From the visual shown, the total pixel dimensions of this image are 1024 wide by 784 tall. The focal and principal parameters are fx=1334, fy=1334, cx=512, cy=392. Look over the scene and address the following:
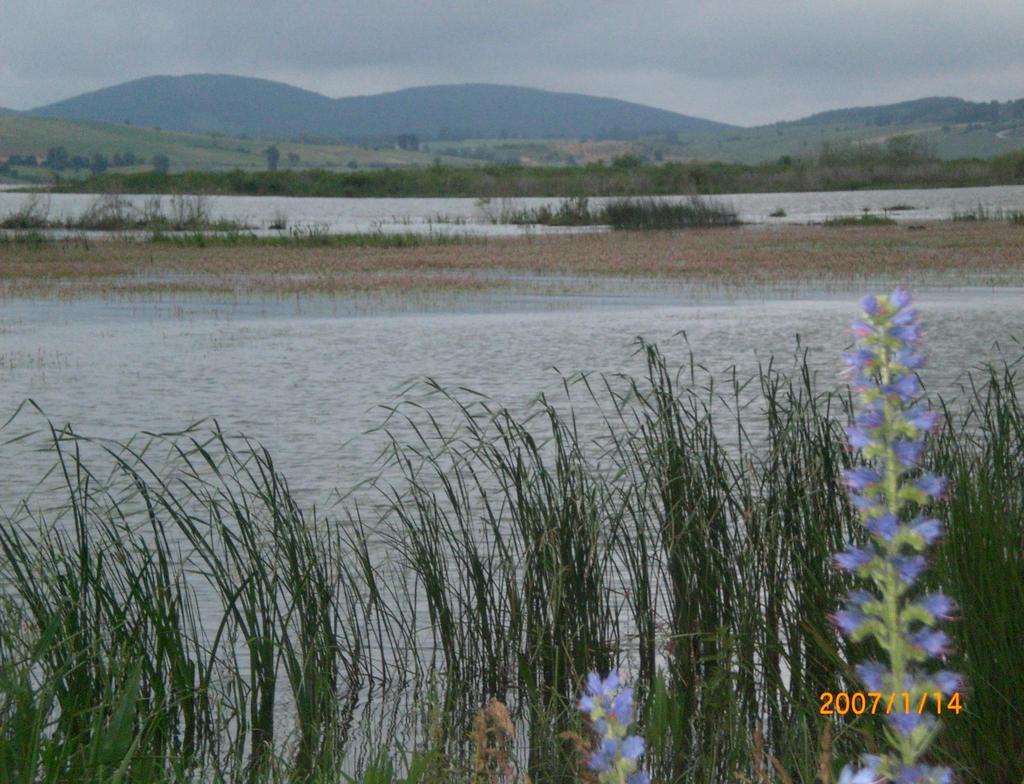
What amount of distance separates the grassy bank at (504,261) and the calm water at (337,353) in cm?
232

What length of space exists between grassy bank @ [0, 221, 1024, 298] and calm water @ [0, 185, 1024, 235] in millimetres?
6558

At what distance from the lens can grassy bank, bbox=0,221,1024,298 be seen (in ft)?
65.9

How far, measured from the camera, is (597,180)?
67.0m

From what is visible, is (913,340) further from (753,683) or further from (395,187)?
(395,187)

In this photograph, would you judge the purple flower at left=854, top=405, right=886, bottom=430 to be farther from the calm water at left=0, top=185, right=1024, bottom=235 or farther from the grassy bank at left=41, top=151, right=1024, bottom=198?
the grassy bank at left=41, top=151, right=1024, bottom=198

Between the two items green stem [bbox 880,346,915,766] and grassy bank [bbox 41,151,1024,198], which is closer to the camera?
green stem [bbox 880,346,915,766]

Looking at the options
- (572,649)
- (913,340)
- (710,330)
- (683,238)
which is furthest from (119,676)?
(683,238)

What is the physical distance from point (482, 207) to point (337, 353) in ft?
125

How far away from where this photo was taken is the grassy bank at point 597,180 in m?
63.9

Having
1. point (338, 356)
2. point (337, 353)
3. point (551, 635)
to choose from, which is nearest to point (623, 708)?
point (551, 635)

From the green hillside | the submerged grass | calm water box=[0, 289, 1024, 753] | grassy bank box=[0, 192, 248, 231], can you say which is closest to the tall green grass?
calm water box=[0, 289, 1024, 753]

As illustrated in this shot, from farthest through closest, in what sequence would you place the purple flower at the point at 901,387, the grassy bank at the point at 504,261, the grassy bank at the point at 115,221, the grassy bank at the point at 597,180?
the grassy bank at the point at 597,180 < the grassy bank at the point at 115,221 < the grassy bank at the point at 504,261 < the purple flower at the point at 901,387
